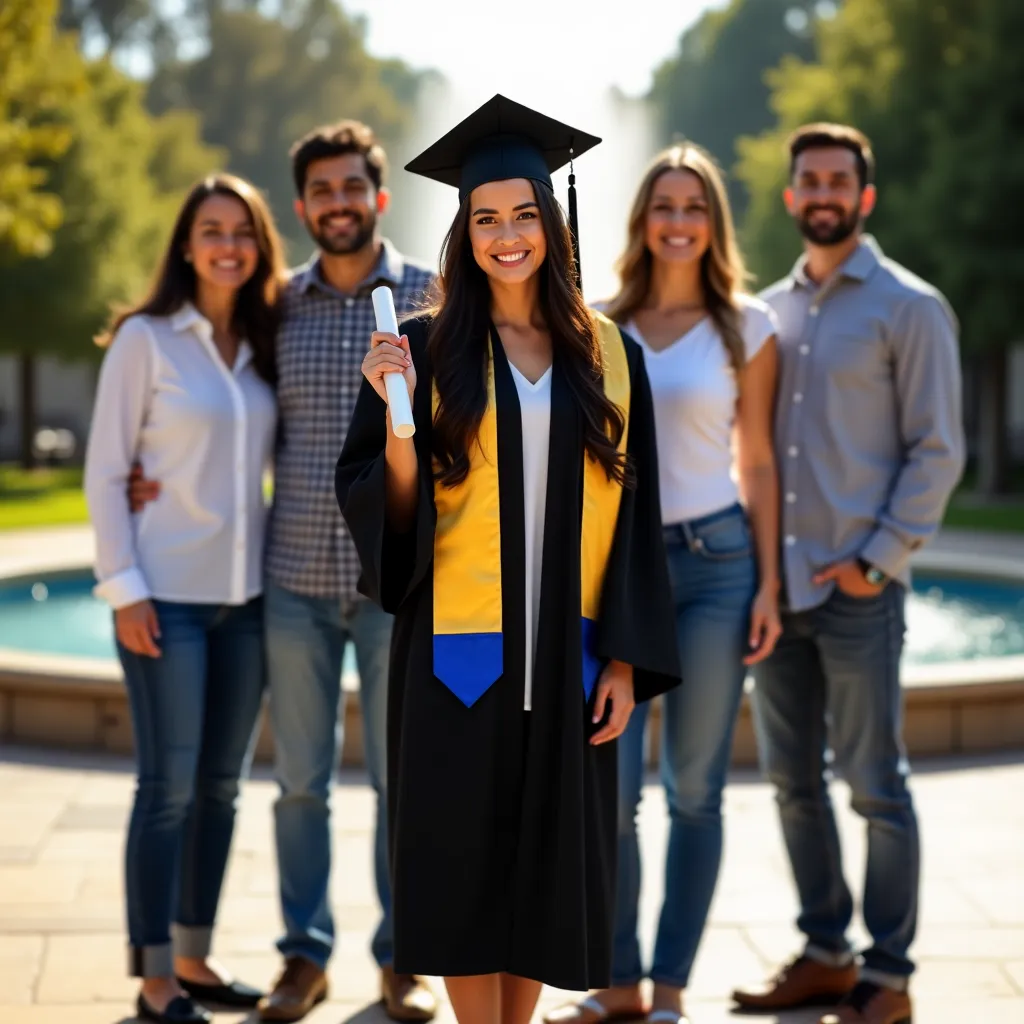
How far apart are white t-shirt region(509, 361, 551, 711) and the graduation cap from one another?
30 cm

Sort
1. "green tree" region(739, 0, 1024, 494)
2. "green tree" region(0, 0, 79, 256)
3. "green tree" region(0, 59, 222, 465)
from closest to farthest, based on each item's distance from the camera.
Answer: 1. "green tree" region(0, 0, 79, 256)
2. "green tree" region(739, 0, 1024, 494)
3. "green tree" region(0, 59, 222, 465)

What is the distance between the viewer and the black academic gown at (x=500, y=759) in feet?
9.27

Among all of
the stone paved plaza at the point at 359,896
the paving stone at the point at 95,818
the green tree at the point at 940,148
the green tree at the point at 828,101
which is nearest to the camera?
the stone paved plaza at the point at 359,896

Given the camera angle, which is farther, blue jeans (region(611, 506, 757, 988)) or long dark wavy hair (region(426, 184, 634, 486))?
blue jeans (region(611, 506, 757, 988))

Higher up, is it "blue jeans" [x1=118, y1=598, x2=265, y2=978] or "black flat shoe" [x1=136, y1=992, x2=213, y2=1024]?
"blue jeans" [x1=118, y1=598, x2=265, y2=978]

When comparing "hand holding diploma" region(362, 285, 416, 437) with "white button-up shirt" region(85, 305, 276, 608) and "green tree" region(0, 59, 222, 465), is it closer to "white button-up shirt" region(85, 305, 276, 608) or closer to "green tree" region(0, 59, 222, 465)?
"white button-up shirt" region(85, 305, 276, 608)

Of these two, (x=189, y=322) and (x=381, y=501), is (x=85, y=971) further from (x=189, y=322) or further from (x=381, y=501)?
(x=381, y=501)

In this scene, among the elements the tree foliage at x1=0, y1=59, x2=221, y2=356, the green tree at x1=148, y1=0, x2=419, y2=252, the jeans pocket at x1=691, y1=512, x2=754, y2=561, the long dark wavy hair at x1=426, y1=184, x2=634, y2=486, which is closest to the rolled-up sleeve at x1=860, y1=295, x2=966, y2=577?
the jeans pocket at x1=691, y1=512, x2=754, y2=561

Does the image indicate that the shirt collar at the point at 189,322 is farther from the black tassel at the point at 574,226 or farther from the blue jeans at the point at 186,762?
the black tassel at the point at 574,226

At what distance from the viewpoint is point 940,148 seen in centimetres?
1725

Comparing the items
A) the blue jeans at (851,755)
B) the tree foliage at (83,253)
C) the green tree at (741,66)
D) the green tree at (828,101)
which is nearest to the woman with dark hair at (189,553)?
the blue jeans at (851,755)

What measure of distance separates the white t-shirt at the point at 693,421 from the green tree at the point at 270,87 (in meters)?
38.0

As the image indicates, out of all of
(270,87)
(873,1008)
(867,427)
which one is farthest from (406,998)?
(270,87)

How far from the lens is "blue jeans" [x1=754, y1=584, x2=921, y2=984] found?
3582mm
